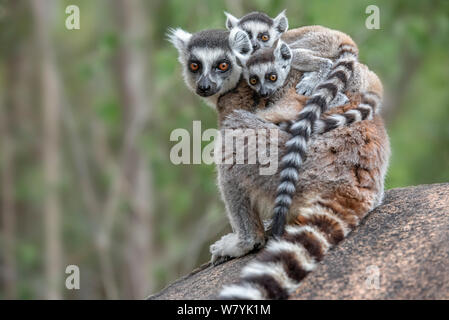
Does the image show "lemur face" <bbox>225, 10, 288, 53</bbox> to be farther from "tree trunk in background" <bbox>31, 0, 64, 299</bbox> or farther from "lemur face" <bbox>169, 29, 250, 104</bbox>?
"tree trunk in background" <bbox>31, 0, 64, 299</bbox>

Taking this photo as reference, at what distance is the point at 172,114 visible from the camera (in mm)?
11641

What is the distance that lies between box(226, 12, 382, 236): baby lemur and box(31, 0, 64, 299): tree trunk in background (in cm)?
716

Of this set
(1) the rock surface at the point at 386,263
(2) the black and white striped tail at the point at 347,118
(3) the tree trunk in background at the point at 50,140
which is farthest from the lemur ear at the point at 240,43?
(3) the tree trunk in background at the point at 50,140

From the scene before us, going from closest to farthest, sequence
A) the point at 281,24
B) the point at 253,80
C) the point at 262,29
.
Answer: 1. the point at 253,80
2. the point at 262,29
3. the point at 281,24

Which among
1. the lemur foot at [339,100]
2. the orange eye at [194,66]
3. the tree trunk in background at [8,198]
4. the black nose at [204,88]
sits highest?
the orange eye at [194,66]

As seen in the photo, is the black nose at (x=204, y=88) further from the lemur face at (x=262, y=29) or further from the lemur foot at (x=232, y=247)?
the lemur foot at (x=232, y=247)

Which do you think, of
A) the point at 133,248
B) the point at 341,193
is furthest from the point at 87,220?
the point at 341,193

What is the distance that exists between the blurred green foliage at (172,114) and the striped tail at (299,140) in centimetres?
411

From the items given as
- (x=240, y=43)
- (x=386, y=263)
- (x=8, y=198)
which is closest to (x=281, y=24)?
(x=240, y=43)

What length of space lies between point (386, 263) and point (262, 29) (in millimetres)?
2869

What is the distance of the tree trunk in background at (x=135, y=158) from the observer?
11.5 metres

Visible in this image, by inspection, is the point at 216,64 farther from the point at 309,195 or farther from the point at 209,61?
the point at 309,195

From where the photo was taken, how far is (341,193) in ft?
13.8

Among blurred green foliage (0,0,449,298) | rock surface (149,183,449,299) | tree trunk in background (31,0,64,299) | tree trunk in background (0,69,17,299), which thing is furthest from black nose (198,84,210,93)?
tree trunk in background (0,69,17,299)
